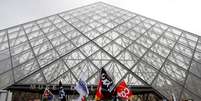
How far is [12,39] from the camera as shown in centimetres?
2009

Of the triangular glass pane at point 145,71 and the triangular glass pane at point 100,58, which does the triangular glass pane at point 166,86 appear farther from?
the triangular glass pane at point 100,58

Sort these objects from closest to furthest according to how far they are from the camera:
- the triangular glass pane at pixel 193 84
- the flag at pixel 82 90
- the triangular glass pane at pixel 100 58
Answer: the flag at pixel 82 90, the triangular glass pane at pixel 193 84, the triangular glass pane at pixel 100 58

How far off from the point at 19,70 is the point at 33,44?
11.6 feet

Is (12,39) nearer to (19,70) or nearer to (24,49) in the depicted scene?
(24,49)

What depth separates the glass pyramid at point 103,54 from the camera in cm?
1508

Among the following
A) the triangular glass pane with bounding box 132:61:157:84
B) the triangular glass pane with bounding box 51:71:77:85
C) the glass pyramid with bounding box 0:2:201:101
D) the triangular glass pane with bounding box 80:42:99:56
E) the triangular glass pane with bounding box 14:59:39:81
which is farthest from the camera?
the triangular glass pane with bounding box 80:42:99:56

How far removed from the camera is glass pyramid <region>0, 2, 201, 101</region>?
49.5 feet

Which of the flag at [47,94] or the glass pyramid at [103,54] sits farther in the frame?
the glass pyramid at [103,54]

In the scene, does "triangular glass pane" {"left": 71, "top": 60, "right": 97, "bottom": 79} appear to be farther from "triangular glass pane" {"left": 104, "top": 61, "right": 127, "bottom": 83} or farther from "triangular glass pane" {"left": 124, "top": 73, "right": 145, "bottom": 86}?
"triangular glass pane" {"left": 124, "top": 73, "right": 145, "bottom": 86}

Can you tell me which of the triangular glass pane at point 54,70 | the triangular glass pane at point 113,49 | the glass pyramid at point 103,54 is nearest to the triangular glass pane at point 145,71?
the glass pyramid at point 103,54

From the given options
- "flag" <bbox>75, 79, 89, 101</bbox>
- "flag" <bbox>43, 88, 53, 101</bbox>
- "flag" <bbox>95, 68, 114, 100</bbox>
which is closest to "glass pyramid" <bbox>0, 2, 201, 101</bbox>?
"flag" <bbox>43, 88, 53, 101</bbox>

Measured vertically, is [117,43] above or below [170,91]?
above

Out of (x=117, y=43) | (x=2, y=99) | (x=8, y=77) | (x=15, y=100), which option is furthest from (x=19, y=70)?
(x=117, y=43)

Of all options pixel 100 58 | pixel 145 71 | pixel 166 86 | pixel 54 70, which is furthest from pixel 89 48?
pixel 166 86
